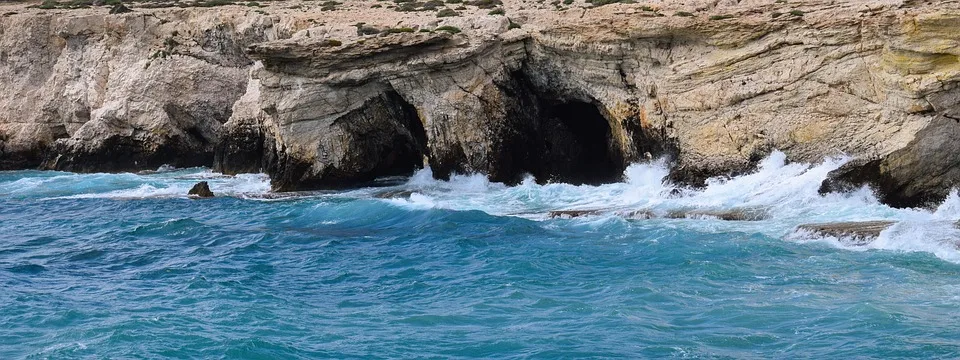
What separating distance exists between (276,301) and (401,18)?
2084 cm

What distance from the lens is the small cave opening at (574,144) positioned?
3247 cm

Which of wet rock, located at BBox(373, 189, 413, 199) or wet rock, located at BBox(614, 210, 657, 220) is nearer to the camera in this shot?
wet rock, located at BBox(614, 210, 657, 220)

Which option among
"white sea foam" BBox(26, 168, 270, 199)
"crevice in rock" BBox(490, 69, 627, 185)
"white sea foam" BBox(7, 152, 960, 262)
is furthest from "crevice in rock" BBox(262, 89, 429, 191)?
"crevice in rock" BBox(490, 69, 627, 185)

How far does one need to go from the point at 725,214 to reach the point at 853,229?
11.3ft

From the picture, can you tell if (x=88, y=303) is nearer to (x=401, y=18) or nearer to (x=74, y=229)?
(x=74, y=229)

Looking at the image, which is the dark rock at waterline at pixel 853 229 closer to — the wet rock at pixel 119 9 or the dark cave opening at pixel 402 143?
the dark cave opening at pixel 402 143

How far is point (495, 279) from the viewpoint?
746 inches

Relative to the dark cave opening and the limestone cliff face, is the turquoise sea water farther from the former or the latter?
the limestone cliff face

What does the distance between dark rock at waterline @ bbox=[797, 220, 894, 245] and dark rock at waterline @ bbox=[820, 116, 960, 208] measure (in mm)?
3363

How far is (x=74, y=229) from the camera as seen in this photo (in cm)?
2711

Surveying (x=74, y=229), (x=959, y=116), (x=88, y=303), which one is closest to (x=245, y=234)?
(x=74, y=229)

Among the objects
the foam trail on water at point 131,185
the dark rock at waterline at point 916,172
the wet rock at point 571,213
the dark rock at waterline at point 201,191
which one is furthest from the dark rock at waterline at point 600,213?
the dark rock at waterline at point 201,191

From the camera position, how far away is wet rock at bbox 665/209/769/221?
76.1 ft

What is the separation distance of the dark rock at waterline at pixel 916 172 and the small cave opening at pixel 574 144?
9074 mm
